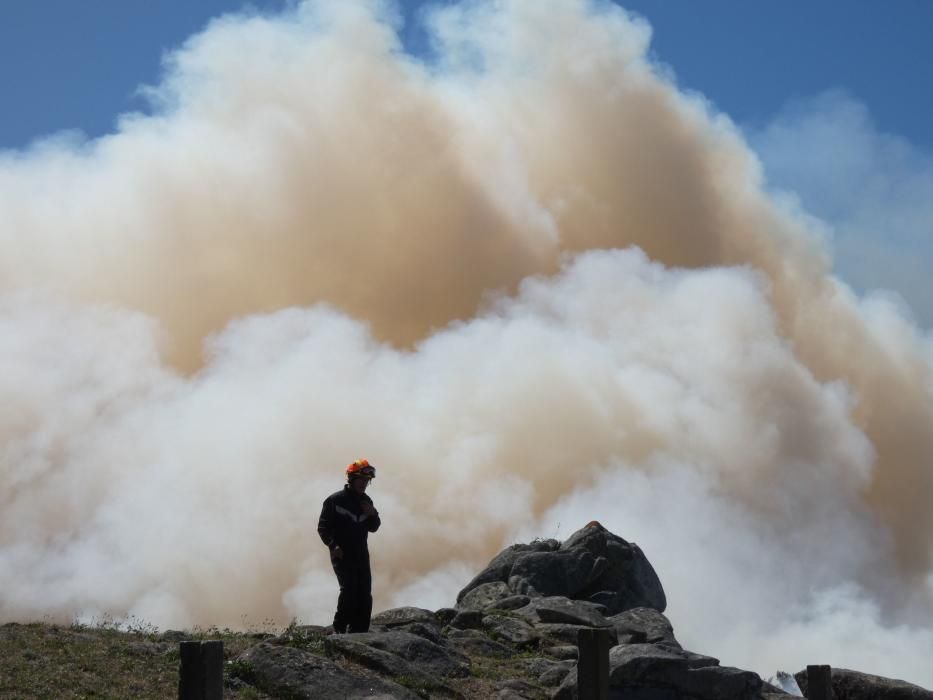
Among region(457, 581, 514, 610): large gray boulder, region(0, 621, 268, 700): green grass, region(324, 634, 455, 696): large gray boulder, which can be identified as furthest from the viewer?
region(457, 581, 514, 610): large gray boulder

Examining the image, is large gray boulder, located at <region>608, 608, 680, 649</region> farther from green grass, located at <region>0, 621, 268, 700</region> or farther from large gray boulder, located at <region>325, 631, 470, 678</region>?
green grass, located at <region>0, 621, 268, 700</region>

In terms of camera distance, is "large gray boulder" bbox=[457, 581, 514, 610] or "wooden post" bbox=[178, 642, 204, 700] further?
"large gray boulder" bbox=[457, 581, 514, 610]

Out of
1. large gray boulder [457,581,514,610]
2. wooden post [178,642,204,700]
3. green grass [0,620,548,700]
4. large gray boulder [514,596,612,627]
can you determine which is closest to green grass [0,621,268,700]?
green grass [0,620,548,700]

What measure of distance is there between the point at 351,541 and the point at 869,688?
9580 mm

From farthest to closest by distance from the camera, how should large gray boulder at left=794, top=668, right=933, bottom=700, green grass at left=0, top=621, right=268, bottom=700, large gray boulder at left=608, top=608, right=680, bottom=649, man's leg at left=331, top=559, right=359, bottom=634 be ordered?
large gray boulder at left=608, top=608, right=680, bottom=649 → large gray boulder at left=794, top=668, right=933, bottom=700 → man's leg at left=331, top=559, right=359, bottom=634 → green grass at left=0, top=621, right=268, bottom=700

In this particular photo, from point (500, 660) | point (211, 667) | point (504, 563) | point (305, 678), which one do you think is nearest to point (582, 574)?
point (504, 563)

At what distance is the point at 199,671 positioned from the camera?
1158cm

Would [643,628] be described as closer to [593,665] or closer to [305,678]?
[305,678]

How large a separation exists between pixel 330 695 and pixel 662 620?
39.3 feet

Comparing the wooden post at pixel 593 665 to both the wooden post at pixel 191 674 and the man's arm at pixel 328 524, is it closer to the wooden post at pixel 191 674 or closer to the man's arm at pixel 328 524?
the wooden post at pixel 191 674

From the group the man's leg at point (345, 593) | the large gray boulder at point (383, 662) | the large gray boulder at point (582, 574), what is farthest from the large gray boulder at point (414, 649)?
the large gray boulder at point (582, 574)

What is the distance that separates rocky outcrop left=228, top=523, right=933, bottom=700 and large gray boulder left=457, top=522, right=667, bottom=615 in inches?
16.2

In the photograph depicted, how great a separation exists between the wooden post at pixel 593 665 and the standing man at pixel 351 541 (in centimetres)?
706

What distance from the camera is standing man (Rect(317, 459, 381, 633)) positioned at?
19.8 meters
